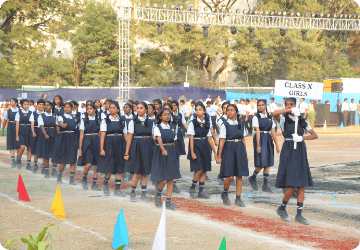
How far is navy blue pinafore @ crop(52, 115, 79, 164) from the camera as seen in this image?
11.0 metres

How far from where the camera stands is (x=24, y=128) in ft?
44.8

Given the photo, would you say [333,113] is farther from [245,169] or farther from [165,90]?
[245,169]

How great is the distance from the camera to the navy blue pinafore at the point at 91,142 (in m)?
10.5

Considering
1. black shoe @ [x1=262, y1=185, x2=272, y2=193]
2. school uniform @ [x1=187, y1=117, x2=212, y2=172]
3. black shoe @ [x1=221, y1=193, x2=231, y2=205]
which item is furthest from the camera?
black shoe @ [x1=262, y1=185, x2=272, y2=193]

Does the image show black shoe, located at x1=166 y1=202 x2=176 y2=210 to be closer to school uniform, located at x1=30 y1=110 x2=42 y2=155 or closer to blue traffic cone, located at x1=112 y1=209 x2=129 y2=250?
blue traffic cone, located at x1=112 y1=209 x2=129 y2=250

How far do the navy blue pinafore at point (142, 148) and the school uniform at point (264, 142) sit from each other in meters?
2.45

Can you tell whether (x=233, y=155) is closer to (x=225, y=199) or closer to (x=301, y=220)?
(x=225, y=199)

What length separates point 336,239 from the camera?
6367 millimetres

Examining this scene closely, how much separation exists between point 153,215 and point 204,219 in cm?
91

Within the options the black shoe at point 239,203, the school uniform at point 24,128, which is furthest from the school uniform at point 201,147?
the school uniform at point 24,128

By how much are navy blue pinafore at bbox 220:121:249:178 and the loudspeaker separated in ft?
Answer: 74.9

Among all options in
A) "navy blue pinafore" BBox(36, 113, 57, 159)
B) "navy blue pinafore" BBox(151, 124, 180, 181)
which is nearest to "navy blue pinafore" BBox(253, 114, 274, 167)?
"navy blue pinafore" BBox(151, 124, 180, 181)

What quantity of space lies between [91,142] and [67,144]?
0.96 metres

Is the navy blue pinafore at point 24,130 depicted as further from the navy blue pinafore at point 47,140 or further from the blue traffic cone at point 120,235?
the blue traffic cone at point 120,235
